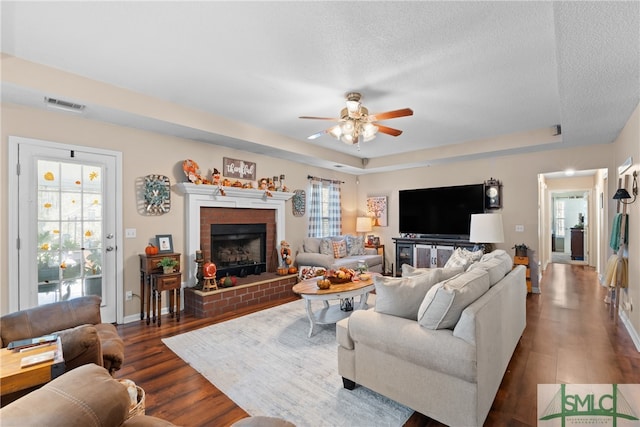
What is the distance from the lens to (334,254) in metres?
5.95

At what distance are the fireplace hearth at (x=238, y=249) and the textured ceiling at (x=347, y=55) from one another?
5.31ft

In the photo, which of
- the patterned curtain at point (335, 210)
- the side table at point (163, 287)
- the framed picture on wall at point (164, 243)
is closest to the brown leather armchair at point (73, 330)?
the side table at point (163, 287)

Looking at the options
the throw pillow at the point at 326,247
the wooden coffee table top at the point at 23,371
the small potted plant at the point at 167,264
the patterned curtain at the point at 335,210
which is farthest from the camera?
the patterned curtain at the point at 335,210

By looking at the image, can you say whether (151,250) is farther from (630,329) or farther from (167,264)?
(630,329)

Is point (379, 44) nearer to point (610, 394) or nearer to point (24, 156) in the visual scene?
point (610, 394)

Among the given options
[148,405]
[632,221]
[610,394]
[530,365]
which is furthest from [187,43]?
[632,221]

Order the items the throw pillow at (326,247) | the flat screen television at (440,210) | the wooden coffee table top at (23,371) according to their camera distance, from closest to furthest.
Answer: the wooden coffee table top at (23,371), the flat screen television at (440,210), the throw pillow at (326,247)

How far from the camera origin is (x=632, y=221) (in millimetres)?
3314

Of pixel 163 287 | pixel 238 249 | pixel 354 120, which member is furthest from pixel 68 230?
pixel 354 120

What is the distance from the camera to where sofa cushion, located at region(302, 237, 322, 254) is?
5855 millimetres

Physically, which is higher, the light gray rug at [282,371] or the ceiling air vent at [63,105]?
the ceiling air vent at [63,105]

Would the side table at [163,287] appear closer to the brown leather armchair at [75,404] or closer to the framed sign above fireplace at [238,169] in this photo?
the framed sign above fireplace at [238,169]

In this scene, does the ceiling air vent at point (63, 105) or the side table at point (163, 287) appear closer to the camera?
the ceiling air vent at point (63, 105)

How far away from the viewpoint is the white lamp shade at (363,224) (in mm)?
7004
